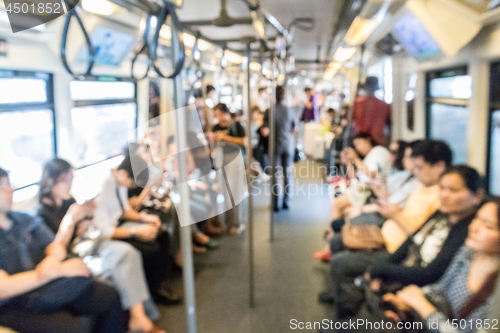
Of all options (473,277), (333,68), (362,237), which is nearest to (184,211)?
(362,237)

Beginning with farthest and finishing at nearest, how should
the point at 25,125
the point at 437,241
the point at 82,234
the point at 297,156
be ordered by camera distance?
the point at 297,156, the point at 437,241, the point at 82,234, the point at 25,125

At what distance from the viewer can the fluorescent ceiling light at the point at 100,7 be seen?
1331mm

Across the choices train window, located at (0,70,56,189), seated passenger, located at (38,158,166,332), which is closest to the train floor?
seated passenger, located at (38,158,166,332)

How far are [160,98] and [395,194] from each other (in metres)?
1.23

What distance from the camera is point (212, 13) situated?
2963mm

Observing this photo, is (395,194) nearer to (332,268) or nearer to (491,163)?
(491,163)

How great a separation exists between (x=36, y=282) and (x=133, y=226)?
1.35 ft

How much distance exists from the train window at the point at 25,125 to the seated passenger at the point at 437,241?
1511mm

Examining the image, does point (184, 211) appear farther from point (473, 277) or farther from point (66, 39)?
point (473, 277)

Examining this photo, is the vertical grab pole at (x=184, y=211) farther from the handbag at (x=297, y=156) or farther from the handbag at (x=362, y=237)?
the handbag at (x=297, y=156)

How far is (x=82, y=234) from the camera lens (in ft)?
4.18

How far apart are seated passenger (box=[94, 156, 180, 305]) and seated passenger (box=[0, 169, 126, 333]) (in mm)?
183

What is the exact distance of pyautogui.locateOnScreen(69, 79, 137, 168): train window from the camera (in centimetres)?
127

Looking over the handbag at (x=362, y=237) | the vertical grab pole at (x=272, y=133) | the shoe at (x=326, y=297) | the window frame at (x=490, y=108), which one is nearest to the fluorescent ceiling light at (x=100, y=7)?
the window frame at (x=490, y=108)
